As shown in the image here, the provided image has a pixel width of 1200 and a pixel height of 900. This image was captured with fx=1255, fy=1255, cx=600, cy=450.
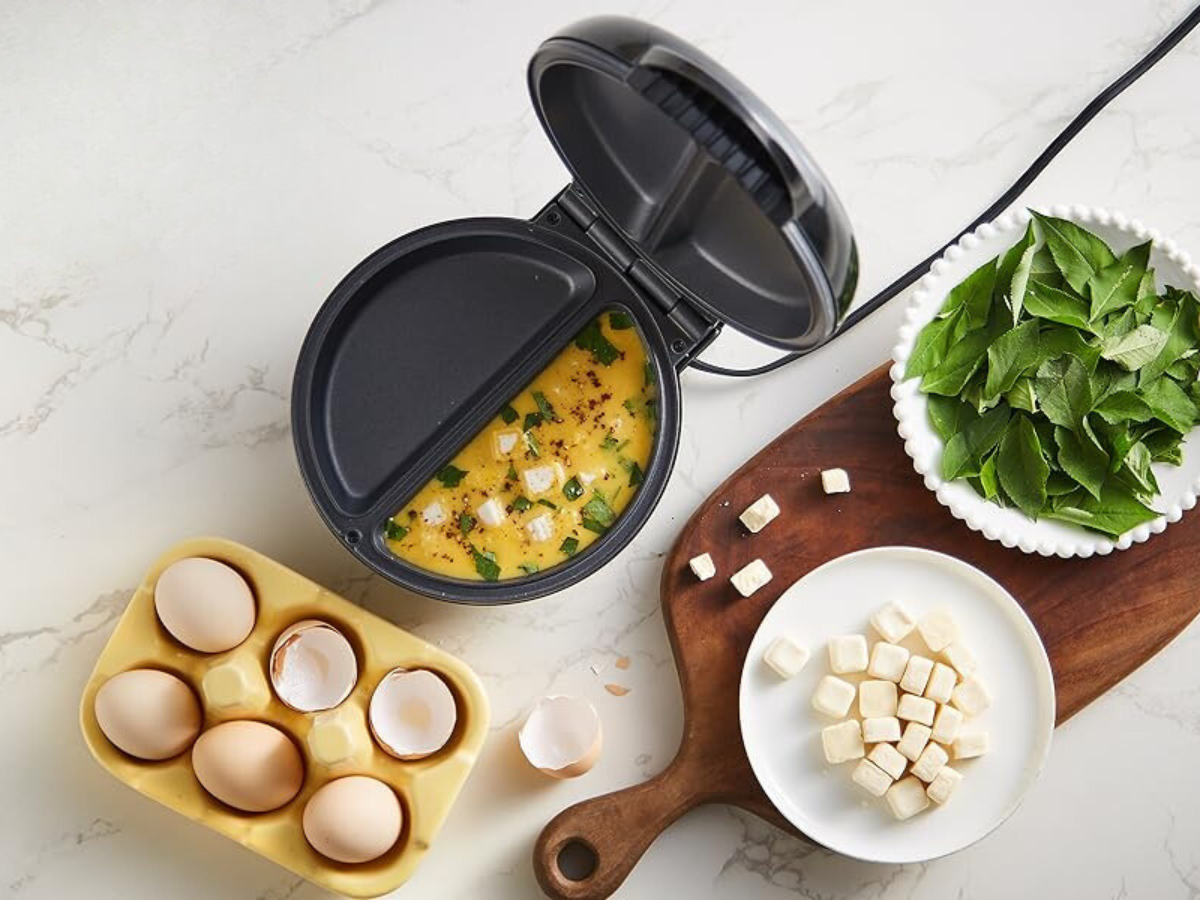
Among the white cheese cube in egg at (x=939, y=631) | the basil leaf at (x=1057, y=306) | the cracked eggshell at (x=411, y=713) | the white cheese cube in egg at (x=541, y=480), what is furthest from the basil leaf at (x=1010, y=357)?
the cracked eggshell at (x=411, y=713)

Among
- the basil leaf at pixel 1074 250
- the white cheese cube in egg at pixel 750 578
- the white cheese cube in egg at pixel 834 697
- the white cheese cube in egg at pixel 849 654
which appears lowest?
the white cheese cube in egg at pixel 834 697

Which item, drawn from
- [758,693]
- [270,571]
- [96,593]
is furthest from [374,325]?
[758,693]

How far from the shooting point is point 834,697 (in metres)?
1.45

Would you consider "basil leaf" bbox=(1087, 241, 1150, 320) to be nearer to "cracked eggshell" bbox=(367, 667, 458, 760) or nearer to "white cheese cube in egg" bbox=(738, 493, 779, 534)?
"white cheese cube in egg" bbox=(738, 493, 779, 534)

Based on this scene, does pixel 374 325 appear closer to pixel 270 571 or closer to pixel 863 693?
pixel 270 571

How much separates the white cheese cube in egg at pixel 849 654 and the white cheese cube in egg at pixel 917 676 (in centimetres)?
5

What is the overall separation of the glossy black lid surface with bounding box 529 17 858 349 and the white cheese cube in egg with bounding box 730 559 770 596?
36 centimetres

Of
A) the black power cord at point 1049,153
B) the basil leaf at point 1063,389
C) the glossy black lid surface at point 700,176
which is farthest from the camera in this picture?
the black power cord at point 1049,153

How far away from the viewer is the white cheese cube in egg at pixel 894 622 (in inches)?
57.8

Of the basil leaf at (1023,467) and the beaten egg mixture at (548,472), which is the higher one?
the beaten egg mixture at (548,472)

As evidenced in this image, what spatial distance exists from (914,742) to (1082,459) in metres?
0.38

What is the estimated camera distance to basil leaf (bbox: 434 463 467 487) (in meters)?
1.40

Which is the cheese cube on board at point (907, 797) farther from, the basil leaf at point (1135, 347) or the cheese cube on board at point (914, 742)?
the basil leaf at point (1135, 347)

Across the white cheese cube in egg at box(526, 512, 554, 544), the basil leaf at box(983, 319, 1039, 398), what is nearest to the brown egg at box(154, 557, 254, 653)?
the white cheese cube in egg at box(526, 512, 554, 544)
